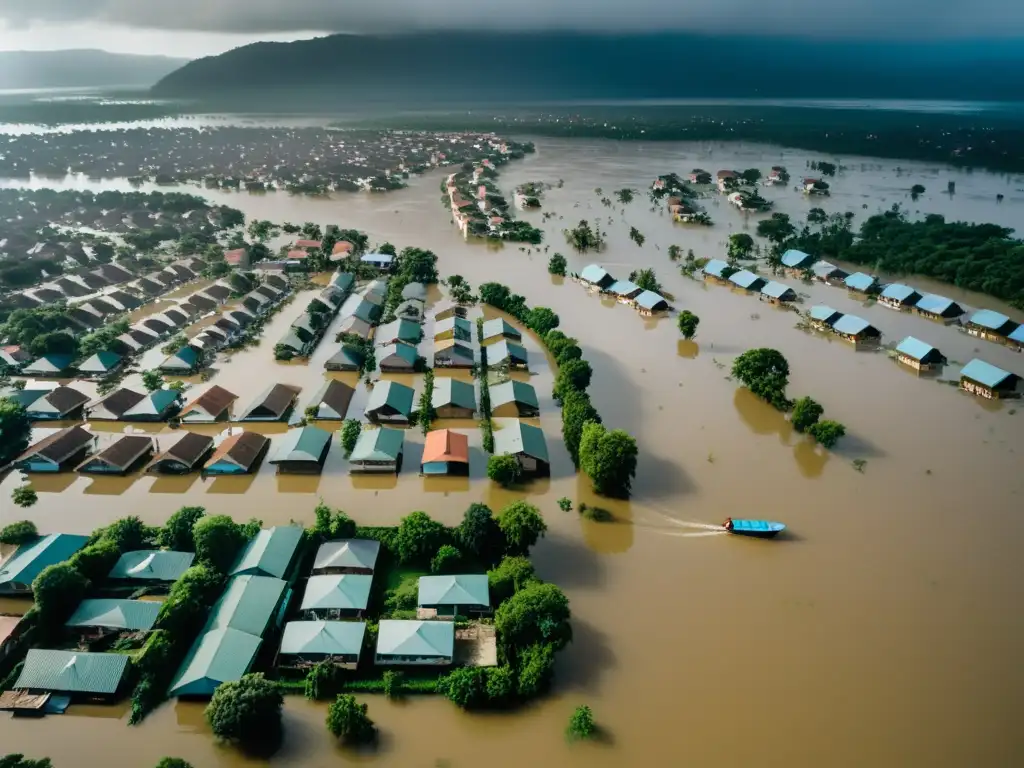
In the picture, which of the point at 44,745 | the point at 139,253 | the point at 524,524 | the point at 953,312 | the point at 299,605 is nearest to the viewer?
the point at 44,745

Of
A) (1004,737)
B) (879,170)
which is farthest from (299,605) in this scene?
(879,170)

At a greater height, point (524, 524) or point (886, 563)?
point (524, 524)

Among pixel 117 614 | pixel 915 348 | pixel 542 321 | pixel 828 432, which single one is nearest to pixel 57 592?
pixel 117 614

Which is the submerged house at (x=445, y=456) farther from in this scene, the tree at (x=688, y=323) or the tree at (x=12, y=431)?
the tree at (x=688, y=323)

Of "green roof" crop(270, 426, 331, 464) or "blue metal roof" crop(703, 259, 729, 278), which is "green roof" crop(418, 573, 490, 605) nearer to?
"green roof" crop(270, 426, 331, 464)

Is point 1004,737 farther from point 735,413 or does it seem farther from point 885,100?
point 885,100

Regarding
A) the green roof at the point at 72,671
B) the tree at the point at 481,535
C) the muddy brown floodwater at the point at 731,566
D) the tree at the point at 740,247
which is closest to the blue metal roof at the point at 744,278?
the muddy brown floodwater at the point at 731,566

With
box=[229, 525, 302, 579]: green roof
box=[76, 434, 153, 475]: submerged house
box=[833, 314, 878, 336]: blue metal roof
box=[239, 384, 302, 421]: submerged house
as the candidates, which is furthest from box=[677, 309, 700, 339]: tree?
box=[76, 434, 153, 475]: submerged house

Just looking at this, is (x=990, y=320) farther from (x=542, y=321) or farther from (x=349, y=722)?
(x=349, y=722)
